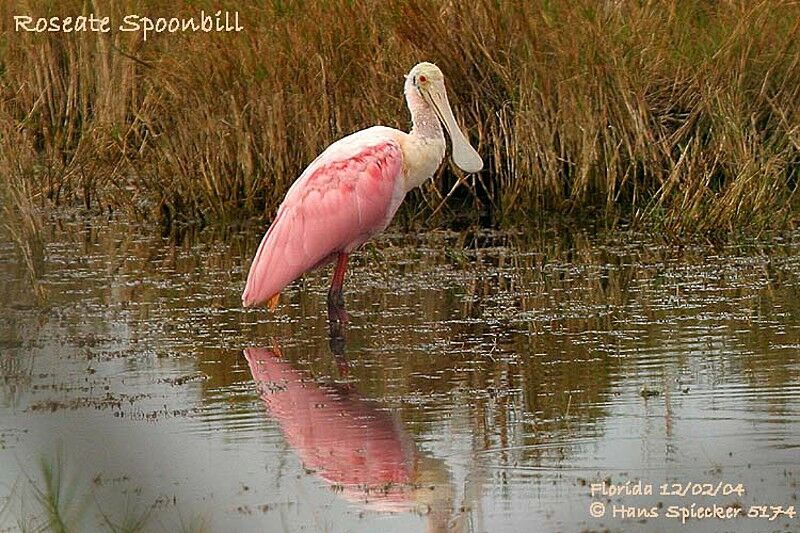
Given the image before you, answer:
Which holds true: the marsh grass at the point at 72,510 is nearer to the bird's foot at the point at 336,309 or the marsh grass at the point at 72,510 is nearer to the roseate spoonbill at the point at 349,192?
the bird's foot at the point at 336,309

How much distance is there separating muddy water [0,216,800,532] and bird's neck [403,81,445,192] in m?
0.62

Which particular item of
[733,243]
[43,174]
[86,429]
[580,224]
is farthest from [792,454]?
[43,174]

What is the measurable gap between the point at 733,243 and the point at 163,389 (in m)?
4.37

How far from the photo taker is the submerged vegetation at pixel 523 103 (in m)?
11.6

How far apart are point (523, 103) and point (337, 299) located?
2.99m

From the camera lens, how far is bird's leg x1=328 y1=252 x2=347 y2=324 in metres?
9.07

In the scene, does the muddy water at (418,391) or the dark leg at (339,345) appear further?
the dark leg at (339,345)

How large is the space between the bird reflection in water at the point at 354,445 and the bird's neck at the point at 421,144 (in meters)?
1.82

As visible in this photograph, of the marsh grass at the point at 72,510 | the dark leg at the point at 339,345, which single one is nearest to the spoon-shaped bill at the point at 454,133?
the dark leg at the point at 339,345

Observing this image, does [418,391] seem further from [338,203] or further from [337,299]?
[338,203]

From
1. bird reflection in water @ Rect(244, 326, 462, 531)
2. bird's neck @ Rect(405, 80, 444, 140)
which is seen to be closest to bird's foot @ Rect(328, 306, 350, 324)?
bird reflection in water @ Rect(244, 326, 462, 531)

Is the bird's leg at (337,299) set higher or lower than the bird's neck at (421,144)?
lower

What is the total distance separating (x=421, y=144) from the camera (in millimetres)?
9789

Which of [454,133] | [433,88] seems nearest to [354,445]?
[433,88]
